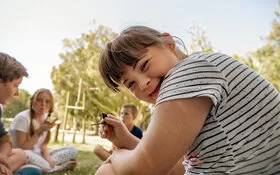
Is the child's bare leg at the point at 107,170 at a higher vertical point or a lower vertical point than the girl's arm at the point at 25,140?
higher

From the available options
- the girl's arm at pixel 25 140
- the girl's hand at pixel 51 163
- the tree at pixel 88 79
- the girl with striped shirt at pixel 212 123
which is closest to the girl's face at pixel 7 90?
the girl's arm at pixel 25 140

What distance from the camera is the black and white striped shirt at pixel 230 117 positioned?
913 mm

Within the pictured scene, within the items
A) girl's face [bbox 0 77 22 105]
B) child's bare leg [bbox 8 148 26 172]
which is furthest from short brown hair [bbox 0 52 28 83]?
child's bare leg [bbox 8 148 26 172]

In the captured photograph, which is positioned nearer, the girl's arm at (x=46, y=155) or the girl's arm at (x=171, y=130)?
the girl's arm at (x=171, y=130)

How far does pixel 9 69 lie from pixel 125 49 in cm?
180

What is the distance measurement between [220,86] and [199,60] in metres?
0.10

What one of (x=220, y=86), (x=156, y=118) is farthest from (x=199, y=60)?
(x=156, y=118)

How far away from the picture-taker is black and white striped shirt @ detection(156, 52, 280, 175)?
91cm

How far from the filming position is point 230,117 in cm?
93

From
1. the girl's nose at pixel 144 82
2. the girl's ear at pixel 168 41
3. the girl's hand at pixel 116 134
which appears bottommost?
the girl's hand at pixel 116 134

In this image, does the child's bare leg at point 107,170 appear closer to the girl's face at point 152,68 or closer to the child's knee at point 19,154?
the girl's face at point 152,68

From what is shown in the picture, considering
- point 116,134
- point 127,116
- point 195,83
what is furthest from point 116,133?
point 127,116

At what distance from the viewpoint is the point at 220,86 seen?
0.91m

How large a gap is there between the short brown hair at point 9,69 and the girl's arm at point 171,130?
201 centimetres
